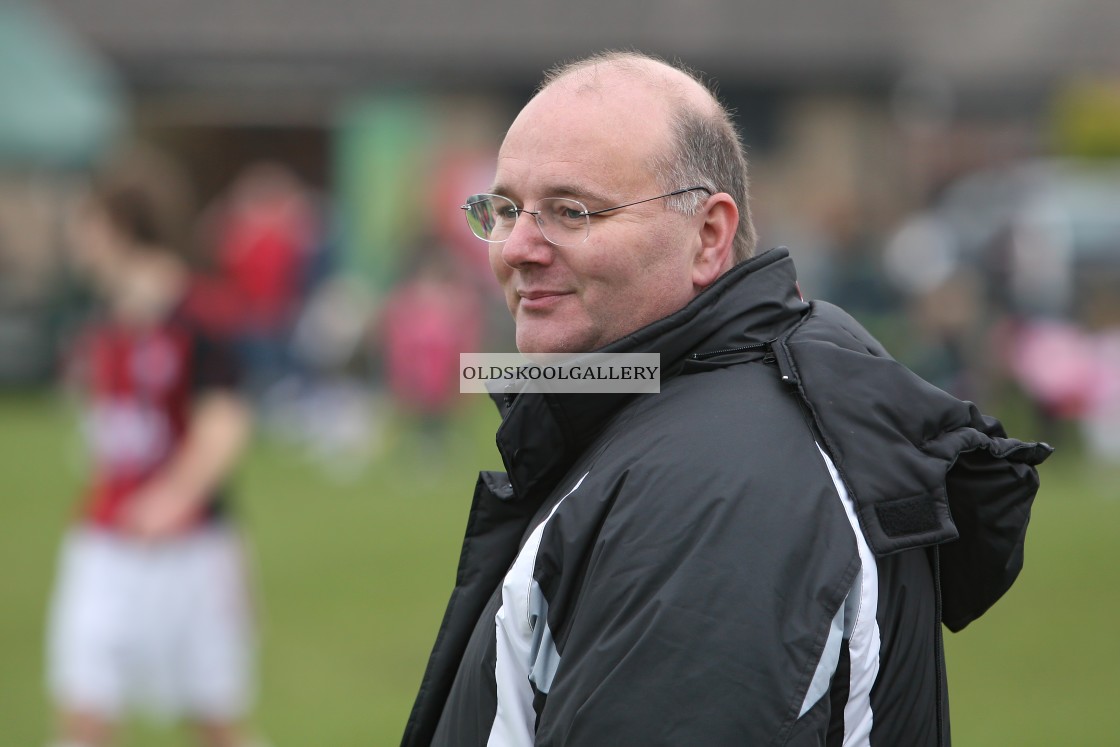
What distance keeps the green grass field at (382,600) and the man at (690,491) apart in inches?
149

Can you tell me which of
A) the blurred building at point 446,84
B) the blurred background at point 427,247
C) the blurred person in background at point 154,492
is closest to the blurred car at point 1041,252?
the blurred background at point 427,247

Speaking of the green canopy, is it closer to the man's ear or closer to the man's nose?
the man's nose

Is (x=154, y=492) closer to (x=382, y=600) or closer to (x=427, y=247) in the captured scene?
(x=382, y=600)

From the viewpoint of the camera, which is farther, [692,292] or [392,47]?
[392,47]

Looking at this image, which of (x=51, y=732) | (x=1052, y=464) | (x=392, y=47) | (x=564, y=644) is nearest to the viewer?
(x=564, y=644)

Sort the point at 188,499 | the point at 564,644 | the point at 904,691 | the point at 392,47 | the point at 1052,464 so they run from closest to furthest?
the point at 564,644 → the point at 904,691 → the point at 188,499 → the point at 1052,464 → the point at 392,47

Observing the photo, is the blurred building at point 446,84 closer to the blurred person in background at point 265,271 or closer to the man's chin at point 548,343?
the blurred person in background at point 265,271

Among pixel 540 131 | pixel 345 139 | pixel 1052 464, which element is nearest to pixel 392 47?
pixel 345 139

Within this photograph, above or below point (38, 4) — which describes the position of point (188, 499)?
below

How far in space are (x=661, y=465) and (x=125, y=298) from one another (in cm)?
342

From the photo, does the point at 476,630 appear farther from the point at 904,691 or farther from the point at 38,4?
the point at 38,4

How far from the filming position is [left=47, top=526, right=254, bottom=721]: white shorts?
4.61 meters

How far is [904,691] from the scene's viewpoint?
1.92m

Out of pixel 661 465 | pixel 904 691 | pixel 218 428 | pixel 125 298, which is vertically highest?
pixel 125 298
